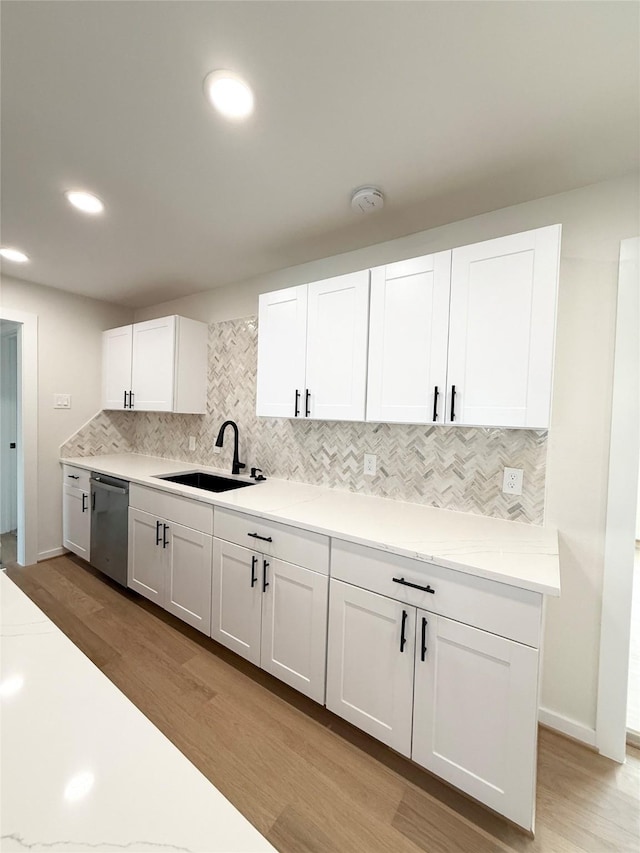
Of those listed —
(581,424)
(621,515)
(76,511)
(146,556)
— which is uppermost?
(581,424)

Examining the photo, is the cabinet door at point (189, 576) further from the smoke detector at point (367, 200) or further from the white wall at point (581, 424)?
the smoke detector at point (367, 200)

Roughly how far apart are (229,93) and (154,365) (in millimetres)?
2285

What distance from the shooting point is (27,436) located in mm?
3123

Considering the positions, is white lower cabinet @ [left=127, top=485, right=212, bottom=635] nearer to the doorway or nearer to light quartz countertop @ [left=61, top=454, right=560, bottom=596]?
light quartz countertop @ [left=61, top=454, right=560, bottom=596]

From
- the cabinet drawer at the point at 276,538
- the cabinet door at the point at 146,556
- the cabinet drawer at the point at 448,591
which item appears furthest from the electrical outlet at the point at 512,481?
the cabinet door at the point at 146,556

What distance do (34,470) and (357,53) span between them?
367 centimetres

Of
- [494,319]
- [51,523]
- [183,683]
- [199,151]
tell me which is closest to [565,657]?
[494,319]

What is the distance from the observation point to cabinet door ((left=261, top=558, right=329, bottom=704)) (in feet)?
5.43

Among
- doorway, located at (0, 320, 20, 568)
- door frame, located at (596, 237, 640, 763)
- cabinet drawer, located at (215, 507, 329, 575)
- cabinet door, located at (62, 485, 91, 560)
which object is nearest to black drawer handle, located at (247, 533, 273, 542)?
cabinet drawer, located at (215, 507, 329, 575)

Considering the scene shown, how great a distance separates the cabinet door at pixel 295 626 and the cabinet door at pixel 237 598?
7 centimetres

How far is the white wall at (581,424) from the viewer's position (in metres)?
1.58

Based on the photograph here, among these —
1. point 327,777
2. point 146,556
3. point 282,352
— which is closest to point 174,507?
point 146,556

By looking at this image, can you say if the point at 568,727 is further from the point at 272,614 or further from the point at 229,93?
the point at 229,93

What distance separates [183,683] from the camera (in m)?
1.92
